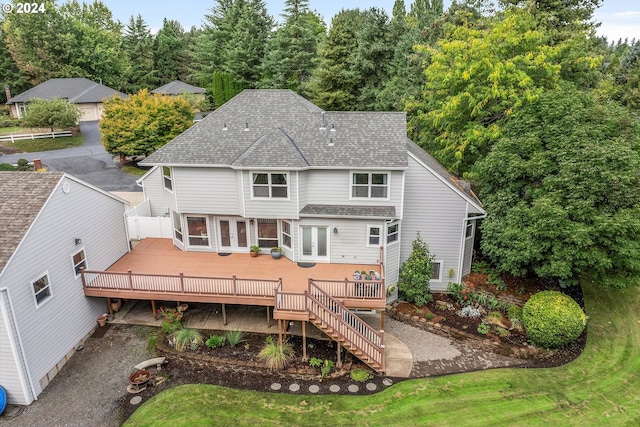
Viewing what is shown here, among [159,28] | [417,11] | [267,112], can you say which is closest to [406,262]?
[267,112]

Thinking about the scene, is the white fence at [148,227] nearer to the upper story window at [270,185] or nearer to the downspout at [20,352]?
the upper story window at [270,185]

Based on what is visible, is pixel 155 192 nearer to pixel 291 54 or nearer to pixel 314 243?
pixel 314 243

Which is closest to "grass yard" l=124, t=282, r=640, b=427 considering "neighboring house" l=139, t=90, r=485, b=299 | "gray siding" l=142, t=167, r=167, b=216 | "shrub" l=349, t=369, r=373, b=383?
"shrub" l=349, t=369, r=373, b=383

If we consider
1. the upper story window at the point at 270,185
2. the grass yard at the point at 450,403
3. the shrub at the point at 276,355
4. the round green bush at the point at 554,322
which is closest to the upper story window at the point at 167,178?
the upper story window at the point at 270,185

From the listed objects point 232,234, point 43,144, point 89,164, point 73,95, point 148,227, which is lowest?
point 148,227

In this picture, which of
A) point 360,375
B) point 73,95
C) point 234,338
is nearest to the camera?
point 360,375

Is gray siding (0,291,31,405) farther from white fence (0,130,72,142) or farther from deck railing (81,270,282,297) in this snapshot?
white fence (0,130,72,142)

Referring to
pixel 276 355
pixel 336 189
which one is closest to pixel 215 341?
pixel 276 355
